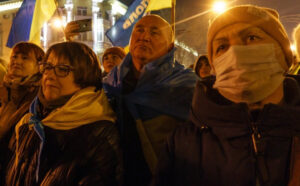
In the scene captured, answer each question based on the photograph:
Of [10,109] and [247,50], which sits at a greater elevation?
[247,50]

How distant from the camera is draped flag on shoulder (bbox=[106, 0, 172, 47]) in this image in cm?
585

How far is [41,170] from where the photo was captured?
1.84 m

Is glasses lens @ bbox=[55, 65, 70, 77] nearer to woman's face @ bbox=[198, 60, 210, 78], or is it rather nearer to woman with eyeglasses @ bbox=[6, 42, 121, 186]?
woman with eyeglasses @ bbox=[6, 42, 121, 186]

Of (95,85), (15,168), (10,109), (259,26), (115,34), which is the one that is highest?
(115,34)

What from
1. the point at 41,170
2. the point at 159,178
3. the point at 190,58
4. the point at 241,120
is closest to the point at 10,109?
the point at 41,170

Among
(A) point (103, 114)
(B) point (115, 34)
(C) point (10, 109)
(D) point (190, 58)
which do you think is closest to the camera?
(A) point (103, 114)

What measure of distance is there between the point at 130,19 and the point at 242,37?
507 cm

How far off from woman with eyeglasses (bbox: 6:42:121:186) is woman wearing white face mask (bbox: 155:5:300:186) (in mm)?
538

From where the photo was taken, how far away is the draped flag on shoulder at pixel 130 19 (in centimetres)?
585

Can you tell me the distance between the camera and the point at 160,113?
7.16 feet

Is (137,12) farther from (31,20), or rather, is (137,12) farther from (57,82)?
(57,82)

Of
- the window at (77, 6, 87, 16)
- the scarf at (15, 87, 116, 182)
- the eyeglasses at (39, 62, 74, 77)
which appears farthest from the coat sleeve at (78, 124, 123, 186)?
the window at (77, 6, 87, 16)

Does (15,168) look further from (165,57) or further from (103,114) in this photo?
(165,57)

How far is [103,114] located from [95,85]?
1.07 feet
